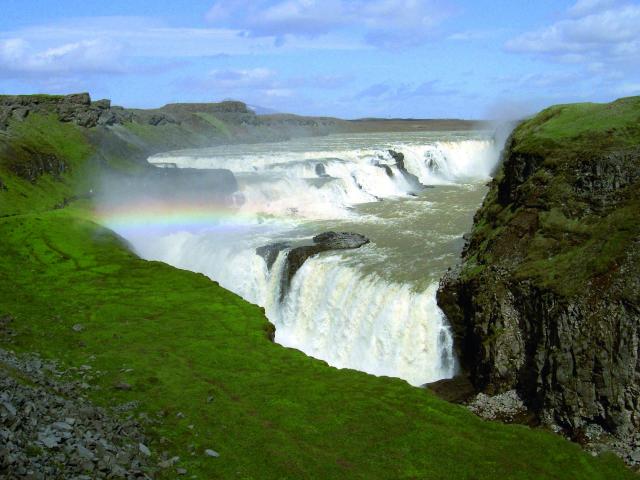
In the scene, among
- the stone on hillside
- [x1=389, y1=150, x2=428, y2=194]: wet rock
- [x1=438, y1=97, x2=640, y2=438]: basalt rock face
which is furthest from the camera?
[x1=389, y1=150, x2=428, y2=194]: wet rock

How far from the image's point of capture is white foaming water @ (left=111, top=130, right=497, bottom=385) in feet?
122

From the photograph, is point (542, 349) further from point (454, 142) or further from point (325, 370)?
point (454, 142)

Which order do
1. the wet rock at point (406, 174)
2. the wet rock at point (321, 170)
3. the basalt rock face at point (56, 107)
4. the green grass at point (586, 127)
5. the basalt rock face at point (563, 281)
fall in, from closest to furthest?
1. the basalt rock face at point (563, 281)
2. the green grass at point (586, 127)
3. the wet rock at point (321, 170)
4. the wet rock at point (406, 174)
5. the basalt rock face at point (56, 107)

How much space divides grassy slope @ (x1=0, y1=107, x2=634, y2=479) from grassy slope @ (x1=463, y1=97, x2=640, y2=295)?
31.6 ft

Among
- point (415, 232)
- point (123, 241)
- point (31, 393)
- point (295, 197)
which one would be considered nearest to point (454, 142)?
point (295, 197)

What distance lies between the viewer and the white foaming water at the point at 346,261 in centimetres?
3712

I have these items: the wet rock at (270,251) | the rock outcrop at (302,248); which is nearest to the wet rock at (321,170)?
the rock outcrop at (302,248)

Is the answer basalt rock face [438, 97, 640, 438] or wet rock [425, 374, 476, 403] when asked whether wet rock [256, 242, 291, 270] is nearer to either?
basalt rock face [438, 97, 640, 438]

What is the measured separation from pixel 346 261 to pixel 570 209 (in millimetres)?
15842

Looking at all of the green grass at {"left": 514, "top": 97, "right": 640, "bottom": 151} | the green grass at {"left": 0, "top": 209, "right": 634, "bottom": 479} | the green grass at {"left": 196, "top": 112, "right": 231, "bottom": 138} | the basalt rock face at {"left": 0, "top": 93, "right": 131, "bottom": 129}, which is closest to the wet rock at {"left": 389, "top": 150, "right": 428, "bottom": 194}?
the green grass at {"left": 514, "top": 97, "right": 640, "bottom": 151}

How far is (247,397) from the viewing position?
2583 centimetres

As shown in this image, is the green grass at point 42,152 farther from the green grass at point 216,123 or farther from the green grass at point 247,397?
the green grass at point 216,123

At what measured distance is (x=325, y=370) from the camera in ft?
96.9

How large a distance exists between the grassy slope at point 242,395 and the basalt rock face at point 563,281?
5.07 m
